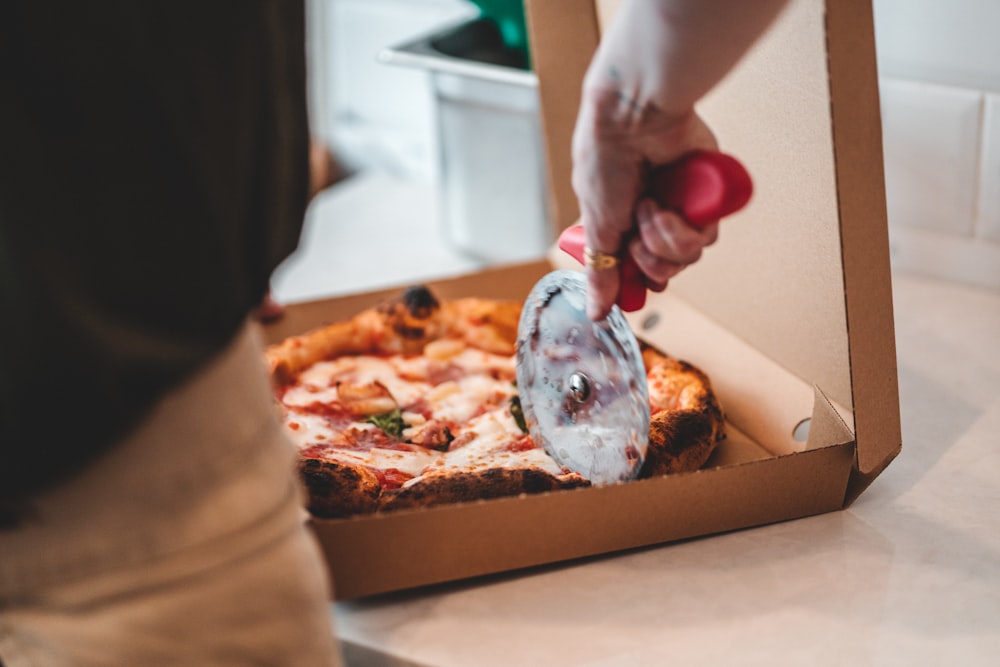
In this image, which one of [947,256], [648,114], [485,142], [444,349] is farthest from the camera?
[485,142]

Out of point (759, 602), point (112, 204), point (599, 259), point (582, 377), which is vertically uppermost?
point (112, 204)

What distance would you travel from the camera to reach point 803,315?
30.3 inches

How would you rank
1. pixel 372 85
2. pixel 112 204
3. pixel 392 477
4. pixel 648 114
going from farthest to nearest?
pixel 372 85, pixel 392 477, pixel 648 114, pixel 112 204

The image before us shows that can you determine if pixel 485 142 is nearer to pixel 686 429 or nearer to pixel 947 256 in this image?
pixel 947 256

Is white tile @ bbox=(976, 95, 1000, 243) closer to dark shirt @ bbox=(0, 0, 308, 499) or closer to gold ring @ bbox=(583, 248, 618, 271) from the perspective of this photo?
gold ring @ bbox=(583, 248, 618, 271)

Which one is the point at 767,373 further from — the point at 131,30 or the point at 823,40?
the point at 131,30

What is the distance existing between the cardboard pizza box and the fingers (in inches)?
4.1

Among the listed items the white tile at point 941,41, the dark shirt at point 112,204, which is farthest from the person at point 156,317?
the white tile at point 941,41

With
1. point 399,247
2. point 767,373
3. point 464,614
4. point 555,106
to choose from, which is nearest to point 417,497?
point 464,614

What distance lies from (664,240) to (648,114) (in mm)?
73

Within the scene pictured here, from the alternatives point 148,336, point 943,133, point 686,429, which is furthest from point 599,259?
point 943,133

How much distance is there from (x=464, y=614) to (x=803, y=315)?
0.35 meters

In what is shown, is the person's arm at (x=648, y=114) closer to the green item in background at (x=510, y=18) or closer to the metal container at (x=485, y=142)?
the metal container at (x=485, y=142)

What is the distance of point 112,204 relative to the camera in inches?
15.4
